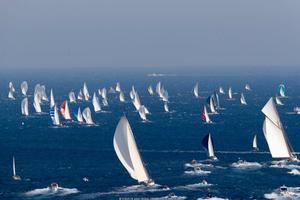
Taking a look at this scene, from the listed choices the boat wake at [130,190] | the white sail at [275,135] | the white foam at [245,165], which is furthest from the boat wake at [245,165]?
the boat wake at [130,190]

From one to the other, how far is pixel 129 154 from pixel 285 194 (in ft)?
86.9

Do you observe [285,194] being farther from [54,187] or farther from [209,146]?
[209,146]

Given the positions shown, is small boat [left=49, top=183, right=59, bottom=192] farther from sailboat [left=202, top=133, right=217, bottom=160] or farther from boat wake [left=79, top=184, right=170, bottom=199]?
sailboat [left=202, top=133, right=217, bottom=160]

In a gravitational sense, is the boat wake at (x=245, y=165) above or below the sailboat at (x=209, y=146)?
below

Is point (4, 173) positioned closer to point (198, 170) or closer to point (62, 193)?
point (62, 193)

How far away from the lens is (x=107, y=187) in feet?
456

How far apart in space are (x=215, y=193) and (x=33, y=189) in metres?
30.1

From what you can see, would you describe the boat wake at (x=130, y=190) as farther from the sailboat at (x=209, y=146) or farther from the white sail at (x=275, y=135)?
the white sail at (x=275, y=135)

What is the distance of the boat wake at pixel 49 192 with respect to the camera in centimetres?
13320

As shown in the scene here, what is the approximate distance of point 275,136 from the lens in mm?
169875

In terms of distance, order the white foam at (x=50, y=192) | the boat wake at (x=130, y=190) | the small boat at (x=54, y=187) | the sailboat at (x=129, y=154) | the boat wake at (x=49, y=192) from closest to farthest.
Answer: the boat wake at (x=130, y=190), the boat wake at (x=49, y=192), the white foam at (x=50, y=192), the small boat at (x=54, y=187), the sailboat at (x=129, y=154)

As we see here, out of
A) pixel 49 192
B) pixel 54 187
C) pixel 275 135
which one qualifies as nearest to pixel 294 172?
pixel 275 135

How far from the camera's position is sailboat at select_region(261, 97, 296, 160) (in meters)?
167

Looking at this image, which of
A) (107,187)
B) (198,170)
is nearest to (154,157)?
(198,170)
